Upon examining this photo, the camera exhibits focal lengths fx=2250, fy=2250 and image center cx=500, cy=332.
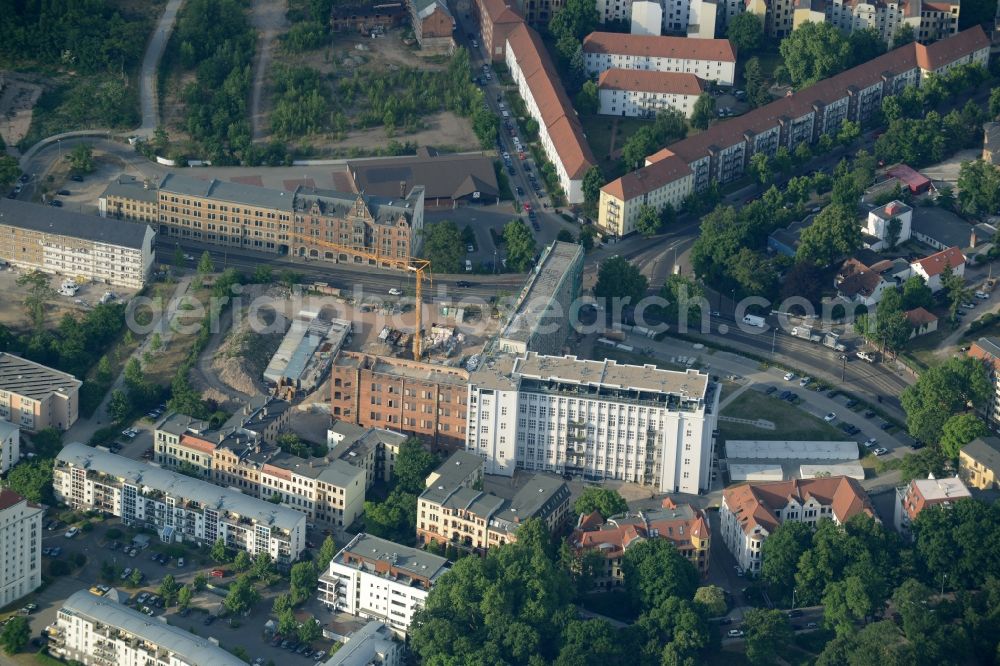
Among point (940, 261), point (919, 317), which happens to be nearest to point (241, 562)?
point (919, 317)

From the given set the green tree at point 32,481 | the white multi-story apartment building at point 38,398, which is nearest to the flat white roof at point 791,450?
the white multi-story apartment building at point 38,398

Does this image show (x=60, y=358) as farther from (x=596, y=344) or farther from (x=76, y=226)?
(x=596, y=344)

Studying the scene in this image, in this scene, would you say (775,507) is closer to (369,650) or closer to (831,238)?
(369,650)

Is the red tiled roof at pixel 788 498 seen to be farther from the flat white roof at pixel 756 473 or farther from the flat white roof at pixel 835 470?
the flat white roof at pixel 835 470

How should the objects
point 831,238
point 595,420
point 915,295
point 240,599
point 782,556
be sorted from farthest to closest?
point 831,238 → point 915,295 → point 595,420 → point 782,556 → point 240,599

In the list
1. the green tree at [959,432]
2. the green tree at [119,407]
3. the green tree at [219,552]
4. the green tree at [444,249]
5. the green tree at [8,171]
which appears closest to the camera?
the green tree at [219,552]

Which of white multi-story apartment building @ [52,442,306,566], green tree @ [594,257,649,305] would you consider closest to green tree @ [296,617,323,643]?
white multi-story apartment building @ [52,442,306,566]
